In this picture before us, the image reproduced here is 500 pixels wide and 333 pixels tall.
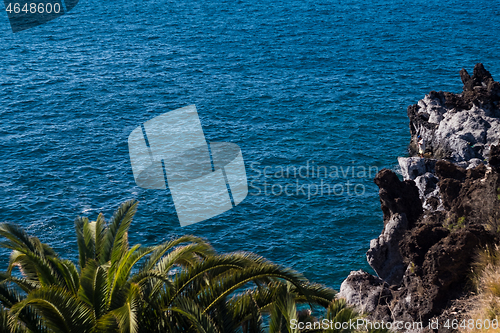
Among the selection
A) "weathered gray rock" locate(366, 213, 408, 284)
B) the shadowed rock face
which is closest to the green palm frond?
"weathered gray rock" locate(366, 213, 408, 284)

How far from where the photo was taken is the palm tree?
12.0 meters

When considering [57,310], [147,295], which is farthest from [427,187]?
[57,310]

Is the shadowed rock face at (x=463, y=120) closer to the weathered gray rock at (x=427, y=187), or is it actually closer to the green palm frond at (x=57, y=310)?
the weathered gray rock at (x=427, y=187)

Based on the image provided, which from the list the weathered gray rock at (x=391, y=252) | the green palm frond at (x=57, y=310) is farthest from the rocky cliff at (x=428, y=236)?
the green palm frond at (x=57, y=310)

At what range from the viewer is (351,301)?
20.2 meters

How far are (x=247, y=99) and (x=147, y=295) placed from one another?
4532 centimetres

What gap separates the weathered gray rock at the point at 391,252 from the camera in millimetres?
22828

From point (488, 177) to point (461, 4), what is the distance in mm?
80971

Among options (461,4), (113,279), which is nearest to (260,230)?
(113,279)

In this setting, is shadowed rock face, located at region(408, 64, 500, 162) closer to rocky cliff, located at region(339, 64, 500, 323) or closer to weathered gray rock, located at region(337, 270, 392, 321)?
rocky cliff, located at region(339, 64, 500, 323)

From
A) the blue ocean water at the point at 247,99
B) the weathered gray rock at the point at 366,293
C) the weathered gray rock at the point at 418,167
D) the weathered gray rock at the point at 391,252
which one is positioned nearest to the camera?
the weathered gray rock at the point at 366,293

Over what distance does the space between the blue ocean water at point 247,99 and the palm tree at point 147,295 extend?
52.5ft

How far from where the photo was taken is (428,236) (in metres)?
18.8

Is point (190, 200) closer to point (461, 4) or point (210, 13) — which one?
point (210, 13)
